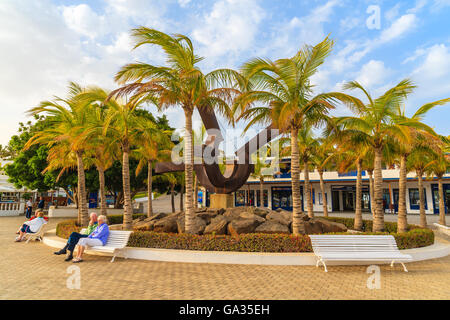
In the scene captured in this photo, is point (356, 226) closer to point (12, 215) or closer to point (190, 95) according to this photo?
point (190, 95)

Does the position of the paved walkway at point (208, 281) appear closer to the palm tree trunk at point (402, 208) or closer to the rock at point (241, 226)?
the rock at point (241, 226)

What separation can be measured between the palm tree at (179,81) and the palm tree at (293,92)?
0.67 metres

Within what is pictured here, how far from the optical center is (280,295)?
Answer: 15.9ft

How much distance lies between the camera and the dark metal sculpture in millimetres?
11914

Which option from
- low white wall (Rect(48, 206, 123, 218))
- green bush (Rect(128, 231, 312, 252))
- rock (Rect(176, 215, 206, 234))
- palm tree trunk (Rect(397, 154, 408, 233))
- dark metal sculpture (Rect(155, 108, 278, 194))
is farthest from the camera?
low white wall (Rect(48, 206, 123, 218))

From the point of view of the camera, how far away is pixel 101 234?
763cm

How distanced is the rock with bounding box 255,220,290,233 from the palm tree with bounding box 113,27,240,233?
8.11 feet

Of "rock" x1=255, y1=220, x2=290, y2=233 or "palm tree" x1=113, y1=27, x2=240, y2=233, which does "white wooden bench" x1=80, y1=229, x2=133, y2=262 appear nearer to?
"palm tree" x1=113, y1=27, x2=240, y2=233

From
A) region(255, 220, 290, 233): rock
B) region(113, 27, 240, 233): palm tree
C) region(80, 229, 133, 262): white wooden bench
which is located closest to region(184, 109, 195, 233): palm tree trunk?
region(113, 27, 240, 233): palm tree

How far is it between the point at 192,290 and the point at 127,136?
719 centimetres

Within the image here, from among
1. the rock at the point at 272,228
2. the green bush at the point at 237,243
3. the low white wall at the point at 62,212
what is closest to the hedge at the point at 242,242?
the green bush at the point at 237,243

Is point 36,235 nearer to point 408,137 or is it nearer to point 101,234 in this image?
point 101,234

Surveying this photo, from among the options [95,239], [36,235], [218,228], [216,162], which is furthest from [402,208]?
[36,235]

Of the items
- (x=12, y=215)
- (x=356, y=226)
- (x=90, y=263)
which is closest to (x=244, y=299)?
(x=90, y=263)
